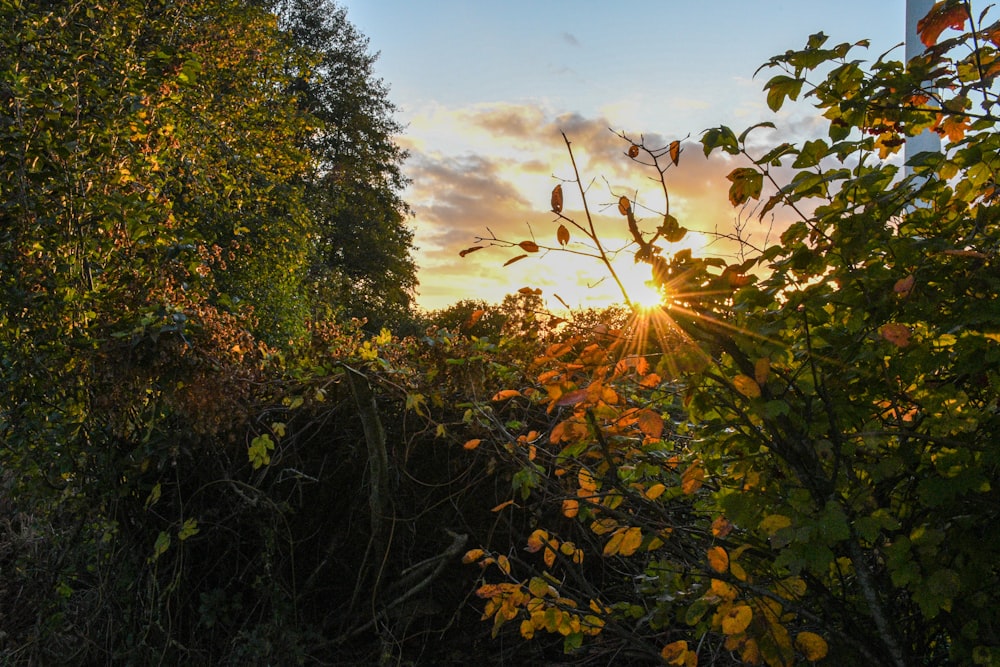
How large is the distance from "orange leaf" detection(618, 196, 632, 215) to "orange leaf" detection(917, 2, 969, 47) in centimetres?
100

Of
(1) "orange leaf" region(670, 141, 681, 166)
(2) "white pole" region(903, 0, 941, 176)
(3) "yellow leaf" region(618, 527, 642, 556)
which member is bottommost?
(3) "yellow leaf" region(618, 527, 642, 556)

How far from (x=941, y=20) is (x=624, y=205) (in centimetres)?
105

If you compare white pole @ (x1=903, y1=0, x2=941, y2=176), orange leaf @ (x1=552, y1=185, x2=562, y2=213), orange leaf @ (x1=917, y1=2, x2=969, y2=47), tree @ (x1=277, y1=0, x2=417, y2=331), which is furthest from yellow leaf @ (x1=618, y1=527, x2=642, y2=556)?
tree @ (x1=277, y1=0, x2=417, y2=331)

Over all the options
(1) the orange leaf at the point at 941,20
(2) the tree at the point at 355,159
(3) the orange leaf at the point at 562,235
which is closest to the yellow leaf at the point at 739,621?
(3) the orange leaf at the point at 562,235

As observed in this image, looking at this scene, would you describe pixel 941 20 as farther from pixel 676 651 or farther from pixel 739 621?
pixel 676 651

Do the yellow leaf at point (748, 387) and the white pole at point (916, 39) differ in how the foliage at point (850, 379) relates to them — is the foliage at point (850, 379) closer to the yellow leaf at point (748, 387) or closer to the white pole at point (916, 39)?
the yellow leaf at point (748, 387)

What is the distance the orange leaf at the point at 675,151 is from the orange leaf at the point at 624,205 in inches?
6.6

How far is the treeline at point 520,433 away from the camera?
2057mm

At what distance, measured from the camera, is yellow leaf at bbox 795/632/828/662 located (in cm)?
201

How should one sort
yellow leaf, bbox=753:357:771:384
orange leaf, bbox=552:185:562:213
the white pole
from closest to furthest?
yellow leaf, bbox=753:357:771:384 → orange leaf, bbox=552:185:562:213 → the white pole

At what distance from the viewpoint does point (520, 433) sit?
164 inches

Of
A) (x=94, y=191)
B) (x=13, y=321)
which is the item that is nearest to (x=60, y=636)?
(x=13, y=321)

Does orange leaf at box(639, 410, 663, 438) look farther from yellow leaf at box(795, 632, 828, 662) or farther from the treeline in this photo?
yellow leaf at box(795, 632, 828, 662)

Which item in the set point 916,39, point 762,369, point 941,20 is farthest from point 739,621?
point 916,39
